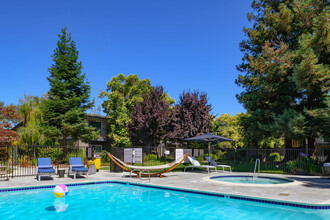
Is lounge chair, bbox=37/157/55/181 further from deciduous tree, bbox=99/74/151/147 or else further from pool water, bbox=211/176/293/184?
deciduous tree, bbox=99/74/151/147

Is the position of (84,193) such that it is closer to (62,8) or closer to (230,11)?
(62,8)

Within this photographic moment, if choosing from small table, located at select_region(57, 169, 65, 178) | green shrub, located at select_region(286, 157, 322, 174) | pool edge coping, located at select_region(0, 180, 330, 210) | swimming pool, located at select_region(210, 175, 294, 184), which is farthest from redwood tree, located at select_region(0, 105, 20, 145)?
green shrub, located at select_region(286, 157, 322, 174)

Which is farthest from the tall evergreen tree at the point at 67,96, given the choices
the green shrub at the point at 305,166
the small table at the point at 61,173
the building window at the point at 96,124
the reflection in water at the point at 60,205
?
the green shrub at the point at 305,166

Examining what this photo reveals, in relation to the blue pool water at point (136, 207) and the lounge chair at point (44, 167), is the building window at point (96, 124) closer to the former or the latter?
the lounge chair at point (44, 167)

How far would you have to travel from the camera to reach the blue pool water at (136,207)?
7.02 metres

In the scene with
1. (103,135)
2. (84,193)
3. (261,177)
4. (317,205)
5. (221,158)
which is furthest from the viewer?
(103,135)

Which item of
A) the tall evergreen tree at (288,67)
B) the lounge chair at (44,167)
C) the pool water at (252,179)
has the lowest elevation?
the pool water at (252,179)

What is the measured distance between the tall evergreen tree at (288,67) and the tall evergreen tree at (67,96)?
49.2ft

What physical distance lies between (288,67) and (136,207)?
15155 millimetres

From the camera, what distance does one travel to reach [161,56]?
91.7 feet

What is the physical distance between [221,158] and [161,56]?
13.6m

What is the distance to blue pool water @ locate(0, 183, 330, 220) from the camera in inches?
277

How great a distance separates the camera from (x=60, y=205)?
8.35 m

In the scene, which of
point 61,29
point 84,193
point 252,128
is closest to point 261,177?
point 252,128
